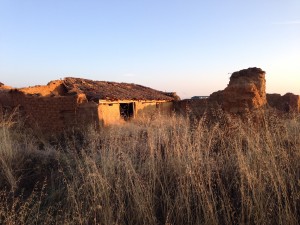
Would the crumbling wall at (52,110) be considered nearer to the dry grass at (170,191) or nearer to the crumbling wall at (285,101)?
the dry grass at (170,191)

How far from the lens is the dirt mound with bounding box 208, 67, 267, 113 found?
8352 millimetres

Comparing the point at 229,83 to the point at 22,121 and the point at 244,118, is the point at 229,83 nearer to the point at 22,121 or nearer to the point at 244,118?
the point at 244,118

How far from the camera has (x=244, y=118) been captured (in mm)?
8250

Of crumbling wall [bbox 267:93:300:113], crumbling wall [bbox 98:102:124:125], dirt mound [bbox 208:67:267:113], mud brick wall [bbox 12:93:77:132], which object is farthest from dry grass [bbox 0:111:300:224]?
crumbling wall [bbox 267:93:300:113]

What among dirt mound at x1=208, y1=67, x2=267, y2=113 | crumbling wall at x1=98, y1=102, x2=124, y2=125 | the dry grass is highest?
dirt mound at x1=208, y1=67, x2=267, y2=113

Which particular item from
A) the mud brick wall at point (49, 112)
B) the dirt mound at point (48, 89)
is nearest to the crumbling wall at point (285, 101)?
the mud brick wall at point (49, 112)

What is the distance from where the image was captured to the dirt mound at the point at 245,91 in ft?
27.4

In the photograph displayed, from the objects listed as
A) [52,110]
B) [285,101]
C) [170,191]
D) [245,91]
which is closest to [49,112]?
[52,110]

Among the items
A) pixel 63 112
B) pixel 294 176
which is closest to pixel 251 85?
pixel 294 176

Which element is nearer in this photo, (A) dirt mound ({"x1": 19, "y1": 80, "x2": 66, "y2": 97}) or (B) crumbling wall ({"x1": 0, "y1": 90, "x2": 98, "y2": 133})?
(B) crumbling wall ({"x1": 0, "y1": 90, "x2": 98, "y2": 133})

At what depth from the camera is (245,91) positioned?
332 inches

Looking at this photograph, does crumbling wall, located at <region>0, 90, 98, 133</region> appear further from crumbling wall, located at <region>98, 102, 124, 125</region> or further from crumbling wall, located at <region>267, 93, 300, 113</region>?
crumbling wall, located at <region>267, 93, 300, 113</region>

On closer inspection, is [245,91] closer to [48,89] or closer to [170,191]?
[170,191]

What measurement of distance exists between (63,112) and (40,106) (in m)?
0.87
